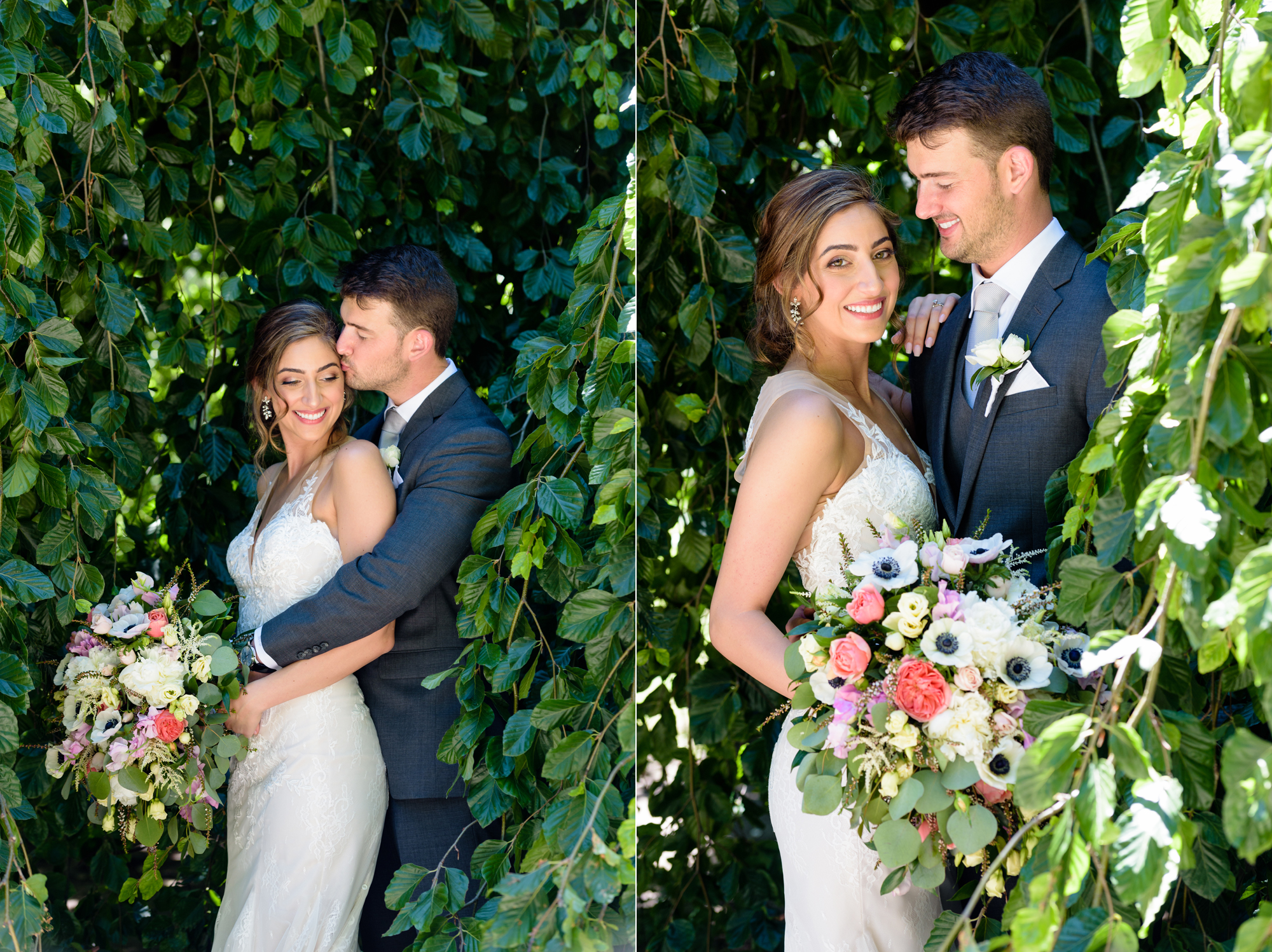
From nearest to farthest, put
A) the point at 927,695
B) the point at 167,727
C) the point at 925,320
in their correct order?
the point at 927,695 < the point at 167,727 < the point at 925,320

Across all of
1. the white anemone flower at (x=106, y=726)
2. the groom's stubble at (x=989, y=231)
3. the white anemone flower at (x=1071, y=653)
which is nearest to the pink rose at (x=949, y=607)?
the white anemone flower at (x=1071, y=653)

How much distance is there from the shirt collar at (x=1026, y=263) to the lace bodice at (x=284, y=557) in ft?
3.36

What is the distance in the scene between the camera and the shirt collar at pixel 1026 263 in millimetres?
1585

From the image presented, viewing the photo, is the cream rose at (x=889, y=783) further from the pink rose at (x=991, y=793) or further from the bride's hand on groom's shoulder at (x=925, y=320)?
the bride's hand on groom's shoulder at (x=925, y=320)

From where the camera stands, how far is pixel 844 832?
1.48 meters

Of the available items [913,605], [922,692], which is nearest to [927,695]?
[922,692]

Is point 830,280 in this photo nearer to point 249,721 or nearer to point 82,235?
point 249,721

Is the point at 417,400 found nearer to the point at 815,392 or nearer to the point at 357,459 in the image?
the point at 357,459

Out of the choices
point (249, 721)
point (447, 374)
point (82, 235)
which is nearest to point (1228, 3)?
point (447, 374)

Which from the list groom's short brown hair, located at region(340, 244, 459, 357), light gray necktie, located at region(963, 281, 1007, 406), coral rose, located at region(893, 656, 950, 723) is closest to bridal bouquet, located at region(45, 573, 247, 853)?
groom's short brown hair, located at region(340, 244, 459, 357)

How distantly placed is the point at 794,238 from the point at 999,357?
35 cm

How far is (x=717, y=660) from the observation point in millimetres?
1735

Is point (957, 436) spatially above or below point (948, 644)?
above

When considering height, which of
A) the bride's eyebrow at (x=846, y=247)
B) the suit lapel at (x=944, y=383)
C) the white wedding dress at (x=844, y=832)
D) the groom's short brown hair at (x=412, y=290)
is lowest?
the white wedding dress at (x=844, y=832)
